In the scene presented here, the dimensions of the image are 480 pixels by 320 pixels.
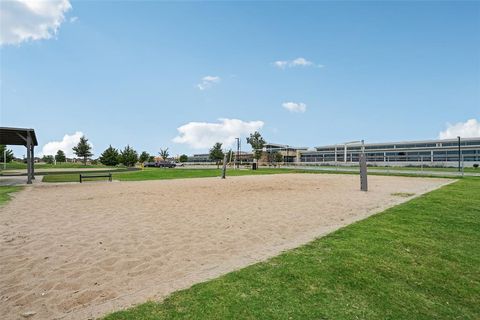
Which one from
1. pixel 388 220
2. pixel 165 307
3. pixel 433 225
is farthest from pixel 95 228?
pixel 433 225

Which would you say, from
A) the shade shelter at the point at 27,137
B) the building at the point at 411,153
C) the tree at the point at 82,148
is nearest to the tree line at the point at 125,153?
the tree at the point at 82,148

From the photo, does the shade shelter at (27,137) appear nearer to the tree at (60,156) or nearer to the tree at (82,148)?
the tree at (82,148)

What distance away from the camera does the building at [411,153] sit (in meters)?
76.8

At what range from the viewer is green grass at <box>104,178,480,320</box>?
3.18m

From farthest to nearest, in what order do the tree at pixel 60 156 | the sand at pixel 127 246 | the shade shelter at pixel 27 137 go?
the tree at pixel 60 156, the shade shelter at pixel 27 137, the sand at pixel 127 246

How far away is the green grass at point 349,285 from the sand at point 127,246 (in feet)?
1.57

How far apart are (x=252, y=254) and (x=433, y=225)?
5.11 meters

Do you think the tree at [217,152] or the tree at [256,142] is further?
the tree at [217,152]

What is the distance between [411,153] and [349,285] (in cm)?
10054

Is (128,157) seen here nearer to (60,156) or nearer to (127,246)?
(60,156)

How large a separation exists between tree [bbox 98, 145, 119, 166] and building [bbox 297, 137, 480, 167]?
54297 millimetres

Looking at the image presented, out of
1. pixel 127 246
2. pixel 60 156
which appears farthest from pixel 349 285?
pixel 60 156

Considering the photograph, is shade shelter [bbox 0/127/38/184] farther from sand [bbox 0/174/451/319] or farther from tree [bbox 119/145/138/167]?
tree [bbox 119/145/138/167]

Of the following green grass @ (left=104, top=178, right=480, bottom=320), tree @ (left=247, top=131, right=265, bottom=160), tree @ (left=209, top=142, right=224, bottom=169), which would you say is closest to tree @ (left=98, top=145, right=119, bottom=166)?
tree @ (left=209, top=142, right=224, bottom=169)
